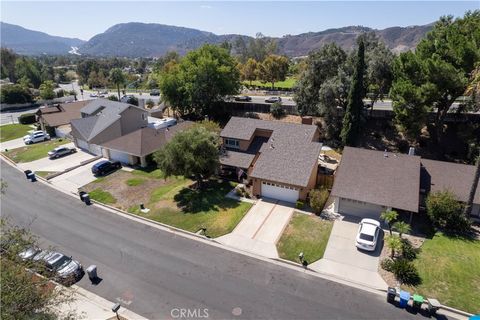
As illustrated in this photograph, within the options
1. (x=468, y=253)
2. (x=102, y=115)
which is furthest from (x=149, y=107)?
(x=468, y=253)

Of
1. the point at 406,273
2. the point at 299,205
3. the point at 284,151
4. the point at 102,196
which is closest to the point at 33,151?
the point at 102,196

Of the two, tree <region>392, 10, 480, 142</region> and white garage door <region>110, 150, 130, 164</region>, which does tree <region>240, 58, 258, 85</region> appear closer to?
tree <region>392, 10, 480, 142</region>

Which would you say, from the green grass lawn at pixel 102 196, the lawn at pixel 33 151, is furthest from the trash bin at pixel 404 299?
the lawn at pixel 33 151

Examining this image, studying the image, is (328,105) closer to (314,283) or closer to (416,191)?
(416,191)

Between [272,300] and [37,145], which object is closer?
[272,300]

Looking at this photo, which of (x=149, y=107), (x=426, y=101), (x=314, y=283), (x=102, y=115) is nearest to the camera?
(x=314, y=283)

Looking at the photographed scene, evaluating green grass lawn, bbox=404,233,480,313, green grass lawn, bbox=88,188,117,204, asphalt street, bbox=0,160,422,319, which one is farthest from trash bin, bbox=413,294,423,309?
green grass lawn, bbox=88,188,117,204

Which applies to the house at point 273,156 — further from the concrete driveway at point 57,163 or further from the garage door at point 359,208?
the concrete driveway at point 57,163
